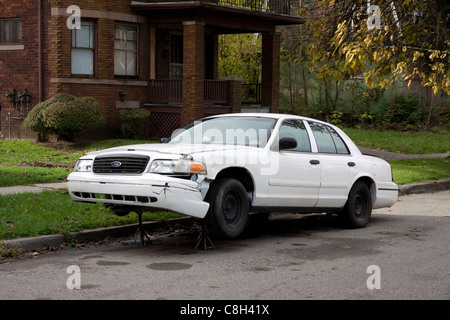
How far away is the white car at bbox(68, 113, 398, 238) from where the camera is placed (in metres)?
7.98

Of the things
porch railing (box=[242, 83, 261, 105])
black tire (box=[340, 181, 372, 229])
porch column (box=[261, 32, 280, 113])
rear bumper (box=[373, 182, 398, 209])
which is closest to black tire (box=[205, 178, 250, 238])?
black tire (box=[340, 181, 372, 229])

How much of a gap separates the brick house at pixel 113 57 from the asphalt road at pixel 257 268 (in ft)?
44.4

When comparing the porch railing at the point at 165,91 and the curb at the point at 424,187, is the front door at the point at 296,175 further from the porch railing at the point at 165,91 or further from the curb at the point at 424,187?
the porch railing at the point at 165,91

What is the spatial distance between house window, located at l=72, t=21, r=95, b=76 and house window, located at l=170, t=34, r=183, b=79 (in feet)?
12.3

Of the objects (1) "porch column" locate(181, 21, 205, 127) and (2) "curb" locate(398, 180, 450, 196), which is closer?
(2) "curb" locate(398, 180, 450, 196)

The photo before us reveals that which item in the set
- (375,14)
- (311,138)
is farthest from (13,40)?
(311,138)

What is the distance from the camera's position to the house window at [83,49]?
73.5 ft

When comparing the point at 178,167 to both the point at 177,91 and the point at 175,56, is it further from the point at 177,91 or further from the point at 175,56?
the point at 175,56

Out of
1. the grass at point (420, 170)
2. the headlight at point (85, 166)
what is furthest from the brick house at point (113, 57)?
the headlight at point (85, 166)

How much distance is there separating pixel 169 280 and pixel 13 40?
60.8ft

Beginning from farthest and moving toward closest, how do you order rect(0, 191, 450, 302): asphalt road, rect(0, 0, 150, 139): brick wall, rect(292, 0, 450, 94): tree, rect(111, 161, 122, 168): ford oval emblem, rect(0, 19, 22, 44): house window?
rect(0, 19, 22, 44): house window
rect(0, 0, 150, 139): brick wall
rect(292, 0, 450, 94): tree
rect(111, 161, 122, 168): ford oval emblem
rect(0, 191, 450, 302): asphalt road

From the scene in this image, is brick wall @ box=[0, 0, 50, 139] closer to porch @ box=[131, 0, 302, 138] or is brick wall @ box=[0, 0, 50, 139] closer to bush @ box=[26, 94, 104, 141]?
bush @ box=[26, 94, 104, 141]
